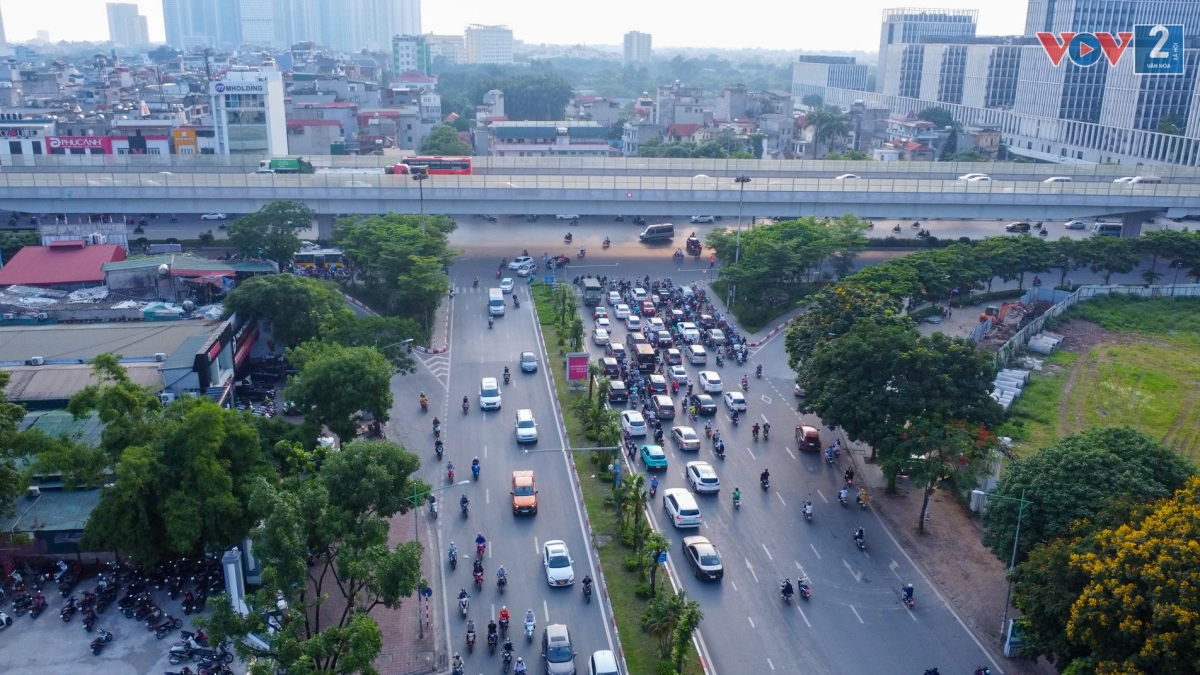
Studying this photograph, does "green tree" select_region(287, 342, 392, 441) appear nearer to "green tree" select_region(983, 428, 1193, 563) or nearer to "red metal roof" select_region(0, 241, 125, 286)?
"green tree" select_region(983, 428, 1193, 563)

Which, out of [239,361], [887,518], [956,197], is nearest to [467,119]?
[956,197]

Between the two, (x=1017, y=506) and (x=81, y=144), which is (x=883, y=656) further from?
(x=81, y=144)

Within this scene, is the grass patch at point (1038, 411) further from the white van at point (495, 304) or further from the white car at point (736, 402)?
the white van at point (495, 304)

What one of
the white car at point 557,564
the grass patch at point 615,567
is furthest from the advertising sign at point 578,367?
the white car at point 557,564

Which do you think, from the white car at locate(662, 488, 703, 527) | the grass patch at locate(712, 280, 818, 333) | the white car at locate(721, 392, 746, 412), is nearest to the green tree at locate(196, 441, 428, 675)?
the white car at locate(662, 488, 703, 527)

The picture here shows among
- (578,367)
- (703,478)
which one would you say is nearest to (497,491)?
(703,478)

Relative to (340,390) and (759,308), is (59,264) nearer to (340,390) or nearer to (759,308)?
(340,390)
